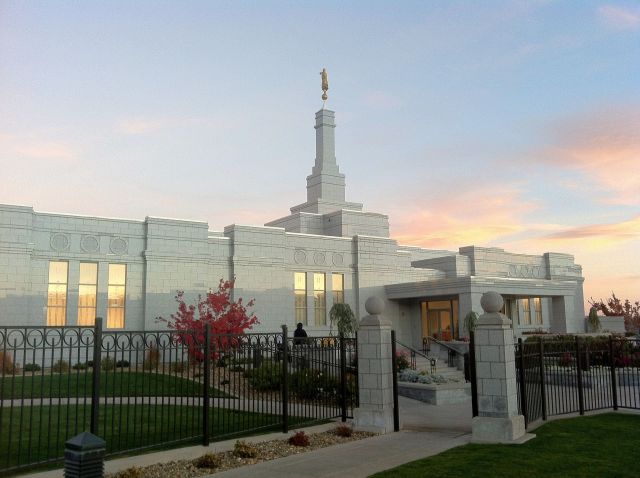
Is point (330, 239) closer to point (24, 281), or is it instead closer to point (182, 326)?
point (182, 326)

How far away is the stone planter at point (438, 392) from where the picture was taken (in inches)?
687

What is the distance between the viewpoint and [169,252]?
28844 mm

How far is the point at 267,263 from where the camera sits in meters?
31.8

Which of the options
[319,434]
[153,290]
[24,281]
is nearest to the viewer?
[319,434]

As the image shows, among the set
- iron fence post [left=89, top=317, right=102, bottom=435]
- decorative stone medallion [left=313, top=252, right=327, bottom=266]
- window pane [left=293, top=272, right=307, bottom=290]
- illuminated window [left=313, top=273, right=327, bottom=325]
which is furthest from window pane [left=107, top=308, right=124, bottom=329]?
iron fence post [left=89, top=317, right=102, bottom=435]

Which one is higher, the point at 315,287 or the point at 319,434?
the point at 315,287

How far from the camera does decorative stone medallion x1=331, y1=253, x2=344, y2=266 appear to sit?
1372 inches

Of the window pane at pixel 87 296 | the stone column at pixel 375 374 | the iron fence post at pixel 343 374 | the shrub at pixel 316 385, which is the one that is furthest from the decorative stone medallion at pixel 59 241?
the stone column at pixel 375 374

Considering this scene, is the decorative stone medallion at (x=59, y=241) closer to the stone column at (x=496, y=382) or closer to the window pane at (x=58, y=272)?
the window pane at (x=58, y=272)

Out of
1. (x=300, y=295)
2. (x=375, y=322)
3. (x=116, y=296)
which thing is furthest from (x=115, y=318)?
(x=375, y=322)

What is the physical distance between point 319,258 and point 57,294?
46.8ft

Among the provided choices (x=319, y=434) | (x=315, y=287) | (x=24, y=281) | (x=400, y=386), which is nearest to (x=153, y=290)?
(x=24, y=281)

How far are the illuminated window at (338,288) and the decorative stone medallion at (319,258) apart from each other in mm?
1265

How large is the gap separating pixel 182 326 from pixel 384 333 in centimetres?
1515
